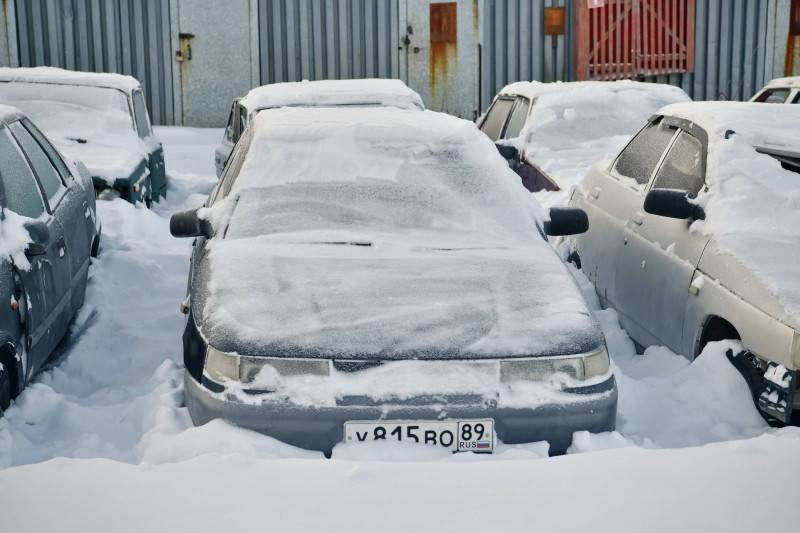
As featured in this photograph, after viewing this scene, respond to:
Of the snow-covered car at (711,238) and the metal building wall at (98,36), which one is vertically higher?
the metal building wall at (98,36)

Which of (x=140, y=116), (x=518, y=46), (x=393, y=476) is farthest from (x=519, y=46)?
(x=393, y=476)

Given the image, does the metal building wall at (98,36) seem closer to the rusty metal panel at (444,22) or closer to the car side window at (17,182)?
the rusty metal panel at (444,22)

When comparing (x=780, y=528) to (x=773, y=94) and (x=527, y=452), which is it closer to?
(x=527, y=452)

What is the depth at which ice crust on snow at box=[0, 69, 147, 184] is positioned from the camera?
31.0 feet

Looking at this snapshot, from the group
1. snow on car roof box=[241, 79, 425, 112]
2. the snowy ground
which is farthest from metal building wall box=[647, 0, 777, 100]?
the snowy ground

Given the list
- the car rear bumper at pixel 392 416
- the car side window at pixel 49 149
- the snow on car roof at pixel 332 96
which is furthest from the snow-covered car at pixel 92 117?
the car rear bumper at pixel 392 416

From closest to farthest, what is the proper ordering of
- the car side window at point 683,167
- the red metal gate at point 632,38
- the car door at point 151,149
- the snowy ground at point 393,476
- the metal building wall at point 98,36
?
the snowy ground at point 393,476
the car side window at point 683,167
the car door at point 151,149
the metal building wall at point 98,36
the red metal gate at point 632,38

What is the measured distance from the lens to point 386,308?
4.14 meters

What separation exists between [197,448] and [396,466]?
795 mm

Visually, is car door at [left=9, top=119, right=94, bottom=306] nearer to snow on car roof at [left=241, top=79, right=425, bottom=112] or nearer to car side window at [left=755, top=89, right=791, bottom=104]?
snow on car roof at [left=241, top=79, right=425, bottom=112]

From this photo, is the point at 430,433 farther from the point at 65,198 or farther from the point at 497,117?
the point at 497,117

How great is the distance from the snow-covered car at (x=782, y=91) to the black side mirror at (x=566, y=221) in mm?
6311

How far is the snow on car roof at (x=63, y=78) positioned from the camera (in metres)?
10.0

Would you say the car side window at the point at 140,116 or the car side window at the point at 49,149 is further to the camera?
the car side window at the point at 140,116
